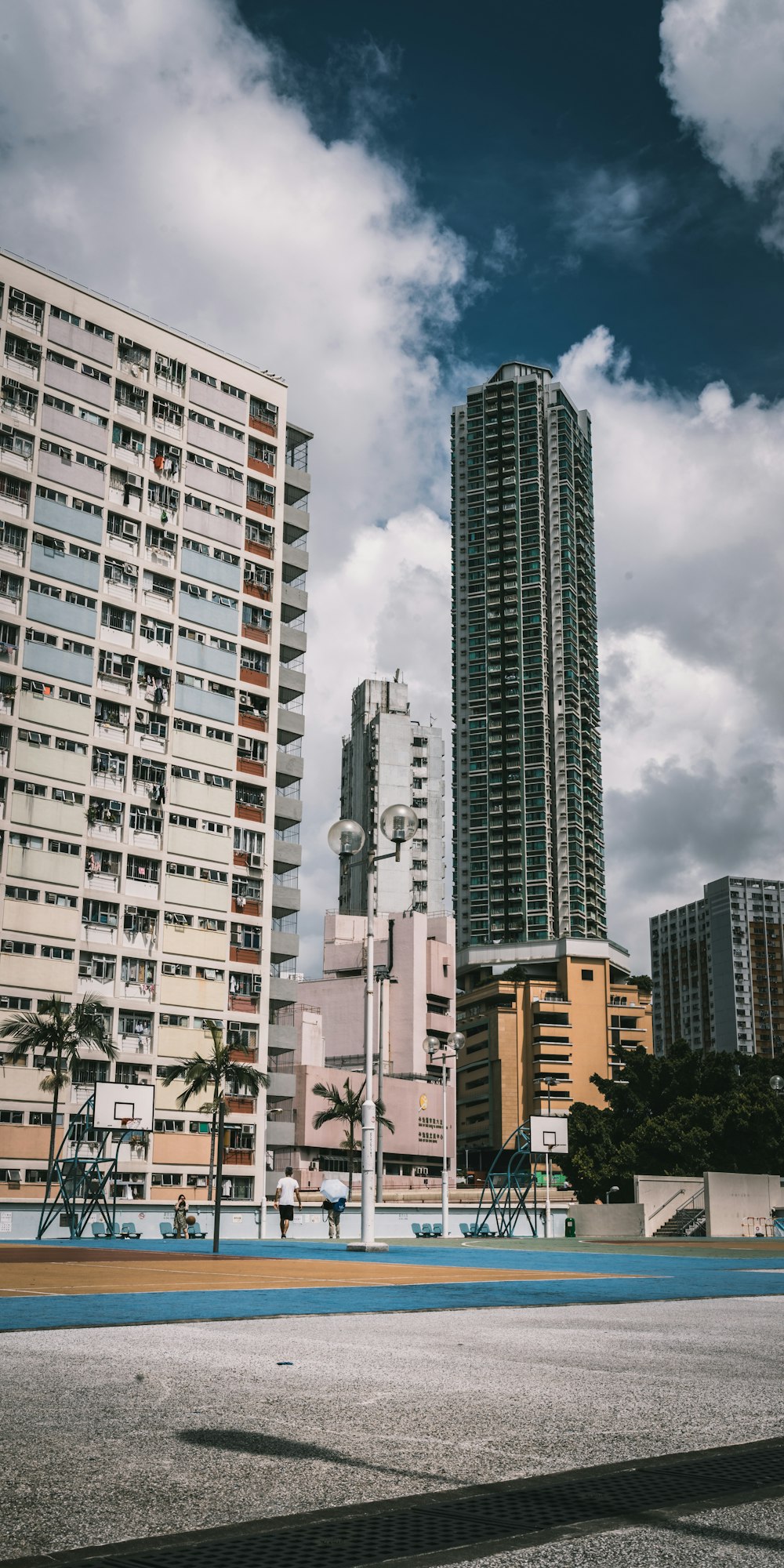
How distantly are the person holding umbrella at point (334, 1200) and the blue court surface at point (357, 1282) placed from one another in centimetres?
514

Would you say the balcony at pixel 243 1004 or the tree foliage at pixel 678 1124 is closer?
the tree foliage at pixel 678 1124

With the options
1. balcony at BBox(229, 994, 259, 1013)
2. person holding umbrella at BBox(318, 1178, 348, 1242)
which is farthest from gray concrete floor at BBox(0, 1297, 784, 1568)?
balcony at BBox(229, 994, 259, 1013)

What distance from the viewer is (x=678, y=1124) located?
267 ft

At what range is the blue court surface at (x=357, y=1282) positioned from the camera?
41.5 feet

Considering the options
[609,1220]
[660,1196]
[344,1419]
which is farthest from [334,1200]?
[344,1419]

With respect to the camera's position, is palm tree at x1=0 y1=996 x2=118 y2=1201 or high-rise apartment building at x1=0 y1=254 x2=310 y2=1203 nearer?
palm tree at x1=0 y1=996 x2=118 y2=1201

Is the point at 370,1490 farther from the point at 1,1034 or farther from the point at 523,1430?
the point at 1,1034

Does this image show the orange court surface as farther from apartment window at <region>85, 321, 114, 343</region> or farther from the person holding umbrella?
apartment window at <region>85, 321, 114, 343</region>

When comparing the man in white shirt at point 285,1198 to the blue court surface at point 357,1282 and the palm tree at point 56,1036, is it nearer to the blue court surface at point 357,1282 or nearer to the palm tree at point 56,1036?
the blue court surface at point 357,1282

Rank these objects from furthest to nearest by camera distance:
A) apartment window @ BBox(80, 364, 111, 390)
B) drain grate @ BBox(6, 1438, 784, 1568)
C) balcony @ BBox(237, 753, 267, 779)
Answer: balcony @ BBox(237, 753, 267, 779), apartment window @ BBox(80, 364, 111, 390), drain grate @ BBox(6, 1438, 784, 1568)

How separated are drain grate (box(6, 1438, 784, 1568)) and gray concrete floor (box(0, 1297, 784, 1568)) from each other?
151 mm

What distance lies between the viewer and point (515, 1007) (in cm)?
16400

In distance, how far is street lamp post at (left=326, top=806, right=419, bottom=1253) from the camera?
2500cm

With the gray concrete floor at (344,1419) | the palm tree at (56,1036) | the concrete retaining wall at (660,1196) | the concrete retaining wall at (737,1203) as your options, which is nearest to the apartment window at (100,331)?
the palm tree at (56,1036)
